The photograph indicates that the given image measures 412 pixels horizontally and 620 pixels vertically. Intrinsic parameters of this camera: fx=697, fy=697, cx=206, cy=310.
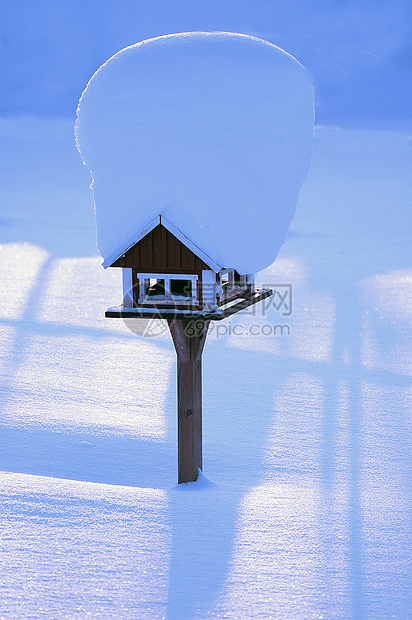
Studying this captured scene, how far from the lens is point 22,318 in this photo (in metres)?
13.2

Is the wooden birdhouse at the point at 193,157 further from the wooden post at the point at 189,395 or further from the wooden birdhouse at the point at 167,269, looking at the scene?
the wooden post at the point at 189,395

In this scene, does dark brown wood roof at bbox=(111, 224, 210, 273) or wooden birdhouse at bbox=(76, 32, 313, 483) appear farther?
dark brown wood roof at bbox=(111, 224, 210, 273)

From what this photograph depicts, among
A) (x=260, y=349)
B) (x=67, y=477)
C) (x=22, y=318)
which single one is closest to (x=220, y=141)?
(x=67, y=477)


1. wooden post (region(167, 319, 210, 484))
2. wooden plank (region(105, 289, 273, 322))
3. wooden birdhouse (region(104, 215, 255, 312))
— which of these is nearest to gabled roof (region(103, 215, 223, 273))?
wooden birdhouse (region(104, 215, 255, 312))

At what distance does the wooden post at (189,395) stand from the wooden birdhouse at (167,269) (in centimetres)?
44

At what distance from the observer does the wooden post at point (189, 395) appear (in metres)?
6.25

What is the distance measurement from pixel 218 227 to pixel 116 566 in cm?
262

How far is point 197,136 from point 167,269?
3.62ft

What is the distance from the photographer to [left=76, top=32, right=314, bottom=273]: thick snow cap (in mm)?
5324

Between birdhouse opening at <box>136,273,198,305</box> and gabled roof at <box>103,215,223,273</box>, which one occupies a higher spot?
gabled roof at <box>103,215,223,273</box>

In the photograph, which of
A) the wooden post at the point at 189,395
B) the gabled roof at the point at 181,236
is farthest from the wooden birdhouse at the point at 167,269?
the wooden post at the point at 189,395

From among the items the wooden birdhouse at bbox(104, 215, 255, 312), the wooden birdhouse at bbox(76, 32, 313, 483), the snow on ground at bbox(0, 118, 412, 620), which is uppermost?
the wooden birdhouse at bbox(76, 32, 313, 483)

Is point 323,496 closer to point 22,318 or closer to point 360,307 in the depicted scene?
point 22,318

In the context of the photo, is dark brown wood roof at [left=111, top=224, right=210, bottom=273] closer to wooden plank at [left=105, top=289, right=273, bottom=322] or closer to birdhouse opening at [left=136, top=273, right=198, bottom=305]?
birdhouse opening at [left=136, top=273, right=198, bottom=305]
